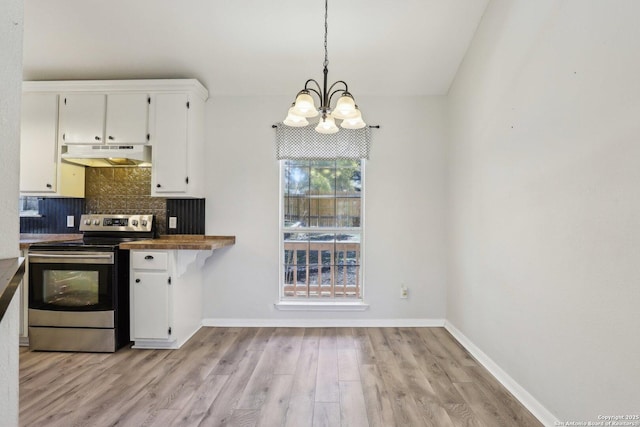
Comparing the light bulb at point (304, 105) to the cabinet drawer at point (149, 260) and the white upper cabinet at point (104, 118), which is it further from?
the white upper cabinet at point (104, 118)

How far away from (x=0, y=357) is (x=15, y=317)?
0.10 meters

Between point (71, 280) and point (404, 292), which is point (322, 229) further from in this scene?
point (71, 280)

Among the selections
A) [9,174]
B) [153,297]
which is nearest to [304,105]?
[9,174]

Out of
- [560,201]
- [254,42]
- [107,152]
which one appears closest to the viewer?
[560,201]

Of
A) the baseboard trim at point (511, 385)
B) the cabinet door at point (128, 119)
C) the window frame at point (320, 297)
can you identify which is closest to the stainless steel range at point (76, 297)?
the cabinet door at point (128, 119)

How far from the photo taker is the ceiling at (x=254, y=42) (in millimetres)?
2574

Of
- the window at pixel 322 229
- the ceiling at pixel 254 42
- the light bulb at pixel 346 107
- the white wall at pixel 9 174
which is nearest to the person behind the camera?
the white wall at pixel 9 174

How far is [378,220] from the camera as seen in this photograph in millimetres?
3412

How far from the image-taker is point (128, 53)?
2957 millimetres

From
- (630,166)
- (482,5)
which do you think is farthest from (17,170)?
(482,5)

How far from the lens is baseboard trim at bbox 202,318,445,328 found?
338 cm

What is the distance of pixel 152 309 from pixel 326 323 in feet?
5.48

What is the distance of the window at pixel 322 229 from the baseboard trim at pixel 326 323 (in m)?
0.24

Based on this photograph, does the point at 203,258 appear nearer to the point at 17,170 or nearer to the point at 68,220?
the point at 68,220
